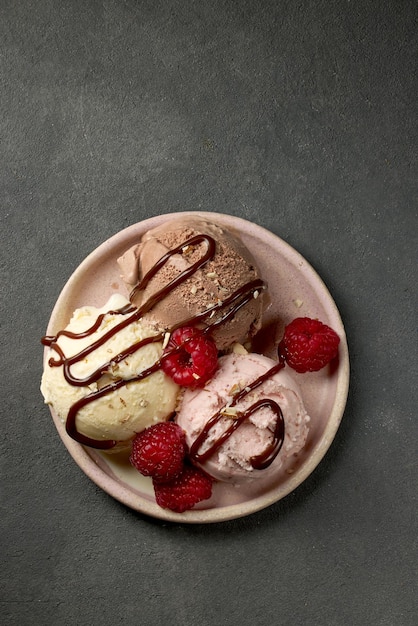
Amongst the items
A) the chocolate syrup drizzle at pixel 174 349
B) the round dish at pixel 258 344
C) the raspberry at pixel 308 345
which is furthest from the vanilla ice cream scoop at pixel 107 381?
the raspberry at pixel 308 345

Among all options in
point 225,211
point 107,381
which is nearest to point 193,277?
point 107,381

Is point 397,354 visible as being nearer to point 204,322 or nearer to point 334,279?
point 334,279

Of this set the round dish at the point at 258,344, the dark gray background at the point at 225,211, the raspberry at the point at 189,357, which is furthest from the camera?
the dark gray background at the point at 225,211

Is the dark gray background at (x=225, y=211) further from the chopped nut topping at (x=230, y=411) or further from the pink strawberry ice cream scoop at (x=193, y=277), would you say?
the chopped nut topping at (x=230, y=411)

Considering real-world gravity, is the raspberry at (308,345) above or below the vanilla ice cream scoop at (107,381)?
below

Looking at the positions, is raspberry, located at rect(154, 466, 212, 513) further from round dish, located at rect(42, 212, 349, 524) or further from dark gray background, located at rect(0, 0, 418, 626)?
dark gray background, located at rect(0, 0, 418, 626)

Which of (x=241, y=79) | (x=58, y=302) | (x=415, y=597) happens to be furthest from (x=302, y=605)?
(x=241, y=79)

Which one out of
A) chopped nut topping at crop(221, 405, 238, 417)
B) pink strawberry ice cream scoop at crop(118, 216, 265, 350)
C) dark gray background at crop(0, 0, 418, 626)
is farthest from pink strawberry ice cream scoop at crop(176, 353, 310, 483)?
dark gray background at crop(0, 0, 418, 626)
